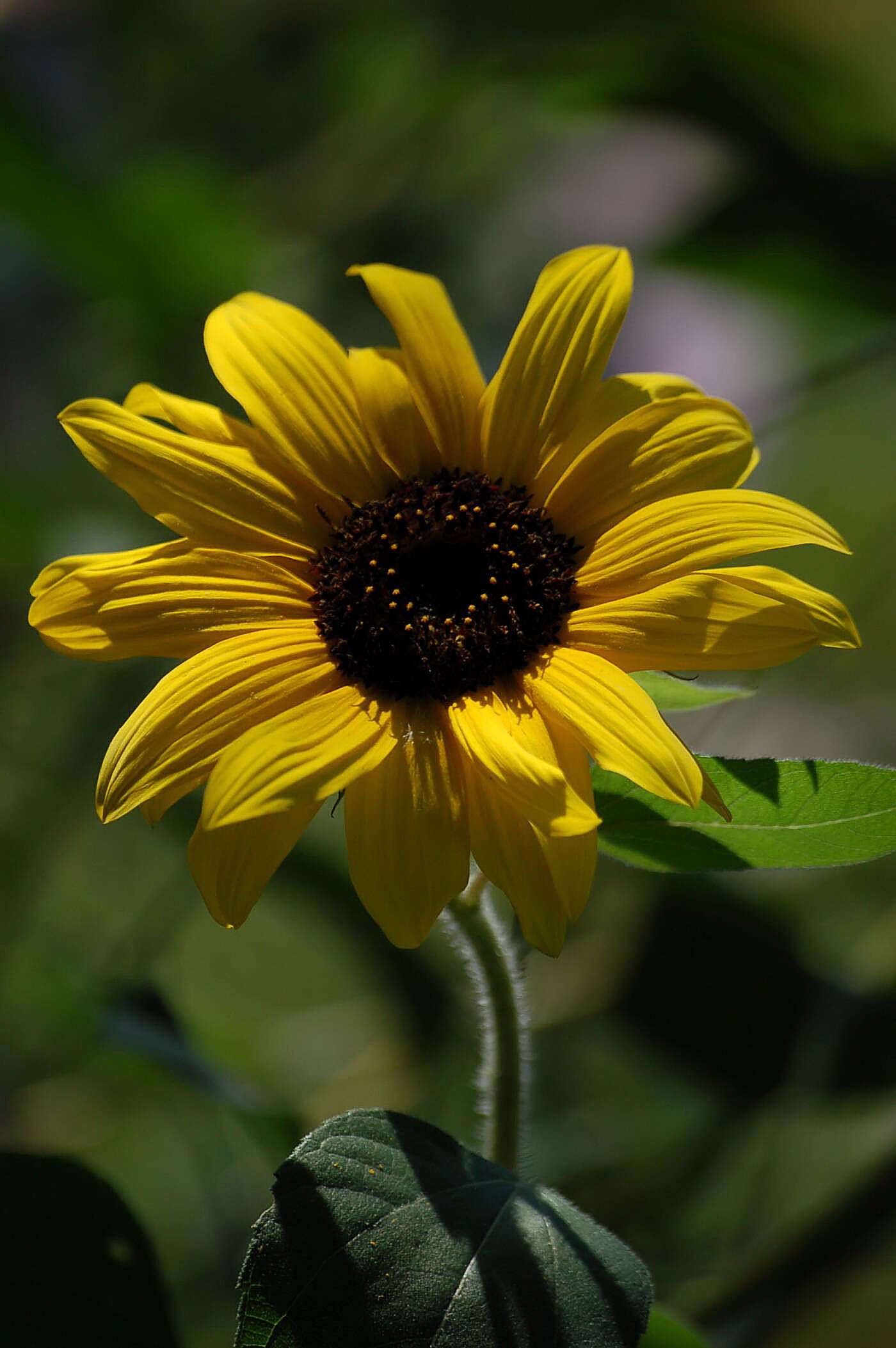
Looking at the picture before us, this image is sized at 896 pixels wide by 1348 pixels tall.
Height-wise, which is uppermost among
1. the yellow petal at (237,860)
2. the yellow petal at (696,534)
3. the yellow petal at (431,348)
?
the yellow petal at (431,348)

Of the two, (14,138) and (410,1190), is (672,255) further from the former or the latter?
(410,1190)

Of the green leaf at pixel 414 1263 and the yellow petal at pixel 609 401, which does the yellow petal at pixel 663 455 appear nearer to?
the yellow petal at pixel 609 401

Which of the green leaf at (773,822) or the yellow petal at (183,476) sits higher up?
the yellow petal at (183,476)

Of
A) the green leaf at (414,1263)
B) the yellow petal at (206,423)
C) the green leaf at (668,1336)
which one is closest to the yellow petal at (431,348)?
the yellow petal at (206,423)

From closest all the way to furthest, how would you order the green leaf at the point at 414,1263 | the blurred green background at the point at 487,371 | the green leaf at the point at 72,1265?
the green leaf at the point at 414,1263, the green leaf at the point at 72,1265, the blurred green background at the point at 487,371

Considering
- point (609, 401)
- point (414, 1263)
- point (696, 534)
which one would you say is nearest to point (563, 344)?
point (609, 401)

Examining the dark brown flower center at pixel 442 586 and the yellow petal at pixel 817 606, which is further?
the dark brown flower center at pixel 442 586

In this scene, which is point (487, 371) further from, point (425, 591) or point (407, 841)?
point (407, 841)
